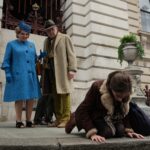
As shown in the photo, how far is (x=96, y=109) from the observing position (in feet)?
11.5

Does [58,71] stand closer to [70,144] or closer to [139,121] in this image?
[139,121]

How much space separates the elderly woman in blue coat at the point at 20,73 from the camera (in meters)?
5.31

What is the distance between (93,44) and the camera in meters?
10.8

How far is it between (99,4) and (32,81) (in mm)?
6811

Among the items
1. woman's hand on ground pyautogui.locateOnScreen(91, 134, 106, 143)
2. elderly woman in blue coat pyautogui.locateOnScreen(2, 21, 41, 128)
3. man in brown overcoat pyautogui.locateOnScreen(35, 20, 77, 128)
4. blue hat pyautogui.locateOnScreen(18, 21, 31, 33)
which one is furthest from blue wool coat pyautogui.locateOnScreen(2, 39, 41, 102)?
woman's hand on ground pyautogui.locateOnScreen(91, 134, 106, 143)

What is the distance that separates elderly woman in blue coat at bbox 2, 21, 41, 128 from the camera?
5312mm

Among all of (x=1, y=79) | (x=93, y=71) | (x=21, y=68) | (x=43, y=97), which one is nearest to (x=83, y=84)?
(x=93, y=71)

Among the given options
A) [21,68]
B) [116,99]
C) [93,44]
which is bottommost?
[116,99]

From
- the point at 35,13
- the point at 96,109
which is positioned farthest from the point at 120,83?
the point at 35,13

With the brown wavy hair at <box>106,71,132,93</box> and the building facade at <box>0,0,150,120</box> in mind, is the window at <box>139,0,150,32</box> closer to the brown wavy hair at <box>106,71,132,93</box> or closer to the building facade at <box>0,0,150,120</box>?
the building facade at <box>0,0,150,120</box>

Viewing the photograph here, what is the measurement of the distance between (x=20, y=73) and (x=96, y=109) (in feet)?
7.28

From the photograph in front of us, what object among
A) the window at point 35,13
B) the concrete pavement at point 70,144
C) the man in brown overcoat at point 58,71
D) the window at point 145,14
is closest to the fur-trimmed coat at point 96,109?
the concrete pavement at point 70,144

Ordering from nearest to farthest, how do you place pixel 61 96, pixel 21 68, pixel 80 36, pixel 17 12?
pixel 21 68 → pixel 61 96 → pixel 80 36 → pixel 17 12

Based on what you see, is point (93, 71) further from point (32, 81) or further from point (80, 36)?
point (32, 81)
